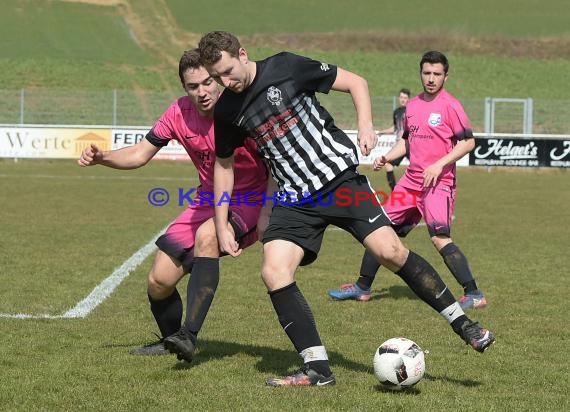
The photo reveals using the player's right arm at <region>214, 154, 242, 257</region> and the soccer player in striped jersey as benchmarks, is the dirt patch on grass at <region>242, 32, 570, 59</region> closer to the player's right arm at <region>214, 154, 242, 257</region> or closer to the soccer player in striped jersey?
the player's right arm at <region>214, 154, 242, 257</region>

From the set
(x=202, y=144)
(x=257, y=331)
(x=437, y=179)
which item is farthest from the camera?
(x=437, y=179)

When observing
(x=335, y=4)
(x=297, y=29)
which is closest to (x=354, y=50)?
(x=297, y=29)

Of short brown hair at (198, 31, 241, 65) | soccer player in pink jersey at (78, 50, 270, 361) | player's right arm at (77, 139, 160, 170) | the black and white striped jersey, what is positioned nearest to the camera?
short brown hair at (198, 31, 241, 65)

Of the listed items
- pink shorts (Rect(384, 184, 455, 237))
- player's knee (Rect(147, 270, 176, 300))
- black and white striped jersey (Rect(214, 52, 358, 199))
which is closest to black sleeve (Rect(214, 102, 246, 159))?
black and white striped jersey (Rect(214, 52, 358, 199))

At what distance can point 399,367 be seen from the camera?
Answer: 5328 millimetres

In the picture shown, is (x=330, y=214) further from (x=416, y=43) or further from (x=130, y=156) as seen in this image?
(x=416, y=43)

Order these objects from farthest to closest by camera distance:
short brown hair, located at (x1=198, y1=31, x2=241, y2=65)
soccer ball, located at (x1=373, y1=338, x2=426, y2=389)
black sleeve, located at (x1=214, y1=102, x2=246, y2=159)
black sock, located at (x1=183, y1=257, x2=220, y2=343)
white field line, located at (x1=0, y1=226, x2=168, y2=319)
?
white field line, located at (x1=0, y1=226, x2=168, y2=319)
black sock, located at (x1=183, y1=257, x2=220, y2=343)
black sleeve, located at (x1=214, y1=102, x2=246, y2=159)
soccer ball, located at (x1=373, y1=338, x2=426, y2=389)
short brown hair, located at (x1=198, y1=31, x2=241, y2=65)

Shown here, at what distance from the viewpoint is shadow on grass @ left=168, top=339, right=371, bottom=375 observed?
237 inches

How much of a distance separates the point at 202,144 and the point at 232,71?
98 centimetres

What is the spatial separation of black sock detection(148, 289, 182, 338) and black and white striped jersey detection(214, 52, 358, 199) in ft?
4.47

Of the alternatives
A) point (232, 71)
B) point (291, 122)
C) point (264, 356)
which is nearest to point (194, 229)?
point (264, 356)

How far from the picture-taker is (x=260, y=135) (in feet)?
18.0

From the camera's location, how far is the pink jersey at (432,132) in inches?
333

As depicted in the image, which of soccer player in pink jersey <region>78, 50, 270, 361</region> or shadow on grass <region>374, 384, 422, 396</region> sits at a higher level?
soccer player in pink jersey <region>78, 50, 270, 361</region>
